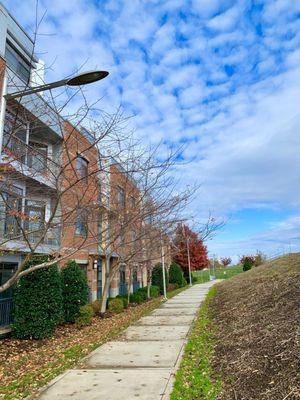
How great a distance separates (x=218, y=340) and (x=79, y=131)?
5739mm

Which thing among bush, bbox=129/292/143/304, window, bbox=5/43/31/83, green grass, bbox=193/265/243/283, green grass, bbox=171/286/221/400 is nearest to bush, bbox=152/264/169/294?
bush, bbox=129/292/143/304

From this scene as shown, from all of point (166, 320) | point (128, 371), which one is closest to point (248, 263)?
point (166, 320)

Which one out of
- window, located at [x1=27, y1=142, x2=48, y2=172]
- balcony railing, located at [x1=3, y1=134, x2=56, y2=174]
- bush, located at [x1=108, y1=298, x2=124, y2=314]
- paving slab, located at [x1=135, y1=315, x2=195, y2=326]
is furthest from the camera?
bush, located at [x1=108, y1=298, x2=124, y2=314]

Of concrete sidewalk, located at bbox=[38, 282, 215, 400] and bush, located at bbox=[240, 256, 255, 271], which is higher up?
bush, located at bbox=[240, 256, 255, 271]

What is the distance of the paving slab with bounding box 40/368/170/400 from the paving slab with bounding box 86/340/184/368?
1.59ft

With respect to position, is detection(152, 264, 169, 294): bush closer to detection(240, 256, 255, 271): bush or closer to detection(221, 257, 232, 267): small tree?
detection(240, 256, 255, 271): bush

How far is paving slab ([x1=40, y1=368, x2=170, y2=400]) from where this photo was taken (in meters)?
5.14

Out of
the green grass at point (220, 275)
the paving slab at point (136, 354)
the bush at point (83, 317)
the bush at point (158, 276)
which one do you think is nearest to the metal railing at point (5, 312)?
the bush at point (83, 317)

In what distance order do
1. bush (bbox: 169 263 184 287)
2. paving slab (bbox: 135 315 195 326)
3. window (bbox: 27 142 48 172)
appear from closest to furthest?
1. window (bbox: 27 142 48 172)
2. paving slab (bbox: 135 315 195 326)
3. bush (bbox: 169 263 184 287)

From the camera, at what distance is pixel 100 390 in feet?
17.7

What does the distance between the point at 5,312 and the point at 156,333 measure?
239 inches

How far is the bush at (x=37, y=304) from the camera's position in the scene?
38.3ft

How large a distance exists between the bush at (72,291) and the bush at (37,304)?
7.05ft

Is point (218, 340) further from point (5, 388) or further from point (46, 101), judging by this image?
point (46, 101)
